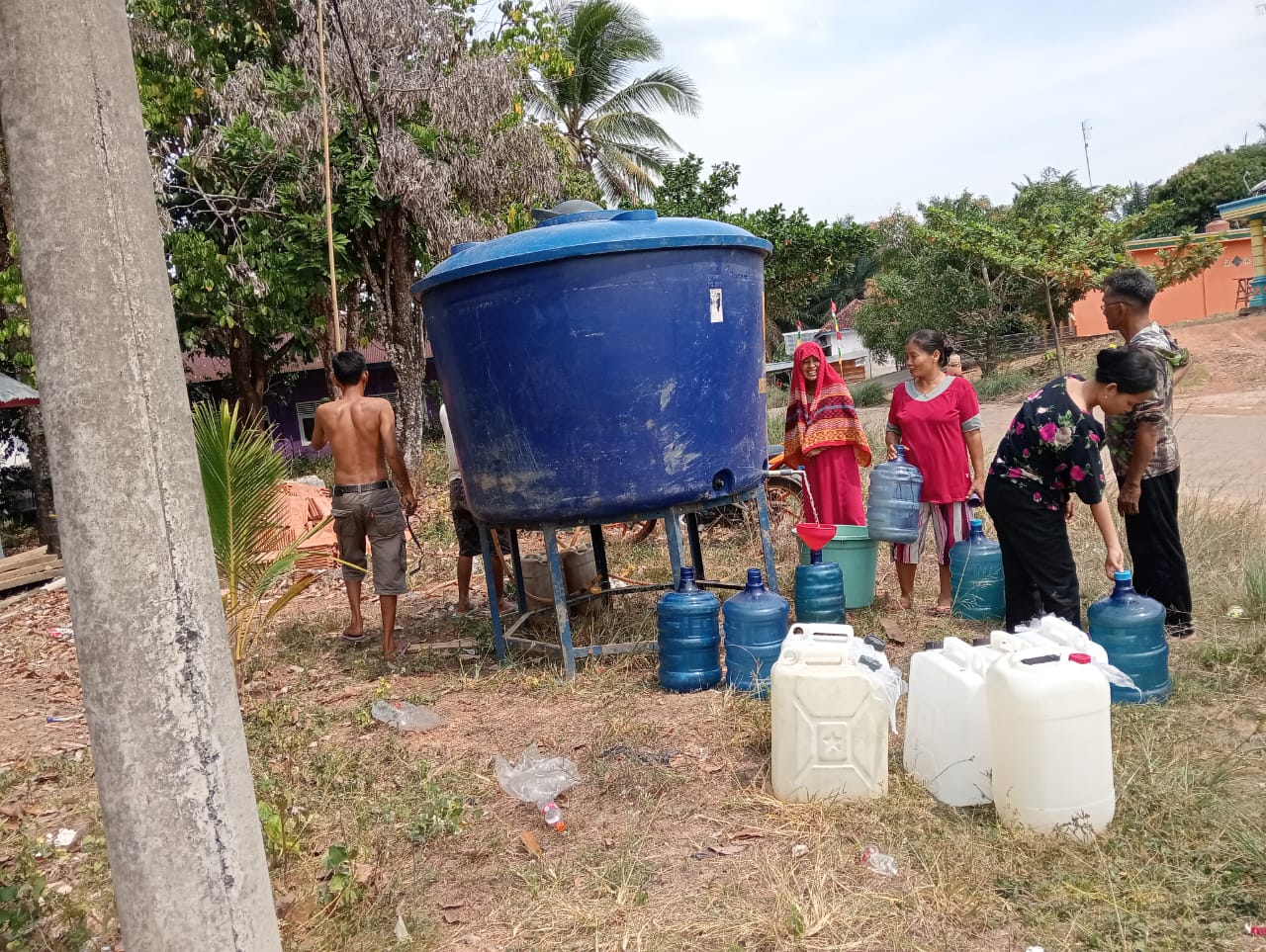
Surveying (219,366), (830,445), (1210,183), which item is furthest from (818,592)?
(1210,183)

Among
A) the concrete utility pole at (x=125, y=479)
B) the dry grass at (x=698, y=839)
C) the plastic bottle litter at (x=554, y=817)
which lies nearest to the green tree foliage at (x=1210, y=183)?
the dry grass at (x=698, y=839)

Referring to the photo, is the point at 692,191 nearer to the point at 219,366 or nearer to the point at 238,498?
the point at 219,366

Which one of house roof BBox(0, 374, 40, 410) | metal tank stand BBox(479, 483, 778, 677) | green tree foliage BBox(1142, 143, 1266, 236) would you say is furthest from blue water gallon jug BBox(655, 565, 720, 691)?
green tree foliage BBox(1142, 143, 1266, 236)

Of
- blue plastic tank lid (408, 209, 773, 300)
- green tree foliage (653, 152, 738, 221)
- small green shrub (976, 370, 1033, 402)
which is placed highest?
green tree foliage (653, 152, 738, 221)

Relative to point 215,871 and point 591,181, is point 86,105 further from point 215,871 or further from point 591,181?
point 591,181

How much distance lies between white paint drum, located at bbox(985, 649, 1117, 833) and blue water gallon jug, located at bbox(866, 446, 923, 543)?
2259 millimetres

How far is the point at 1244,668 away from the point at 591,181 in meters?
15.6

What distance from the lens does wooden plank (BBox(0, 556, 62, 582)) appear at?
9.48 metres

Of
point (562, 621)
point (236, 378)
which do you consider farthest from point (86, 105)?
point (236, 378)

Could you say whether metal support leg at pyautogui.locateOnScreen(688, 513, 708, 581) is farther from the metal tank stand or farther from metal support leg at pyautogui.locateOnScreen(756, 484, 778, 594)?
metal support leg at pyautogui.locateOnScreen(756, 484, 778, 594)

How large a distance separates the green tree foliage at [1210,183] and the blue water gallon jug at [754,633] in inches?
1384

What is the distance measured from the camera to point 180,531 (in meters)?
1.94

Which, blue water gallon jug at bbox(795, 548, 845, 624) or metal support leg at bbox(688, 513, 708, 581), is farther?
metal support leg at bbox(688, 513, 708, 581)

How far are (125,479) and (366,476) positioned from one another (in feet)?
11.9
